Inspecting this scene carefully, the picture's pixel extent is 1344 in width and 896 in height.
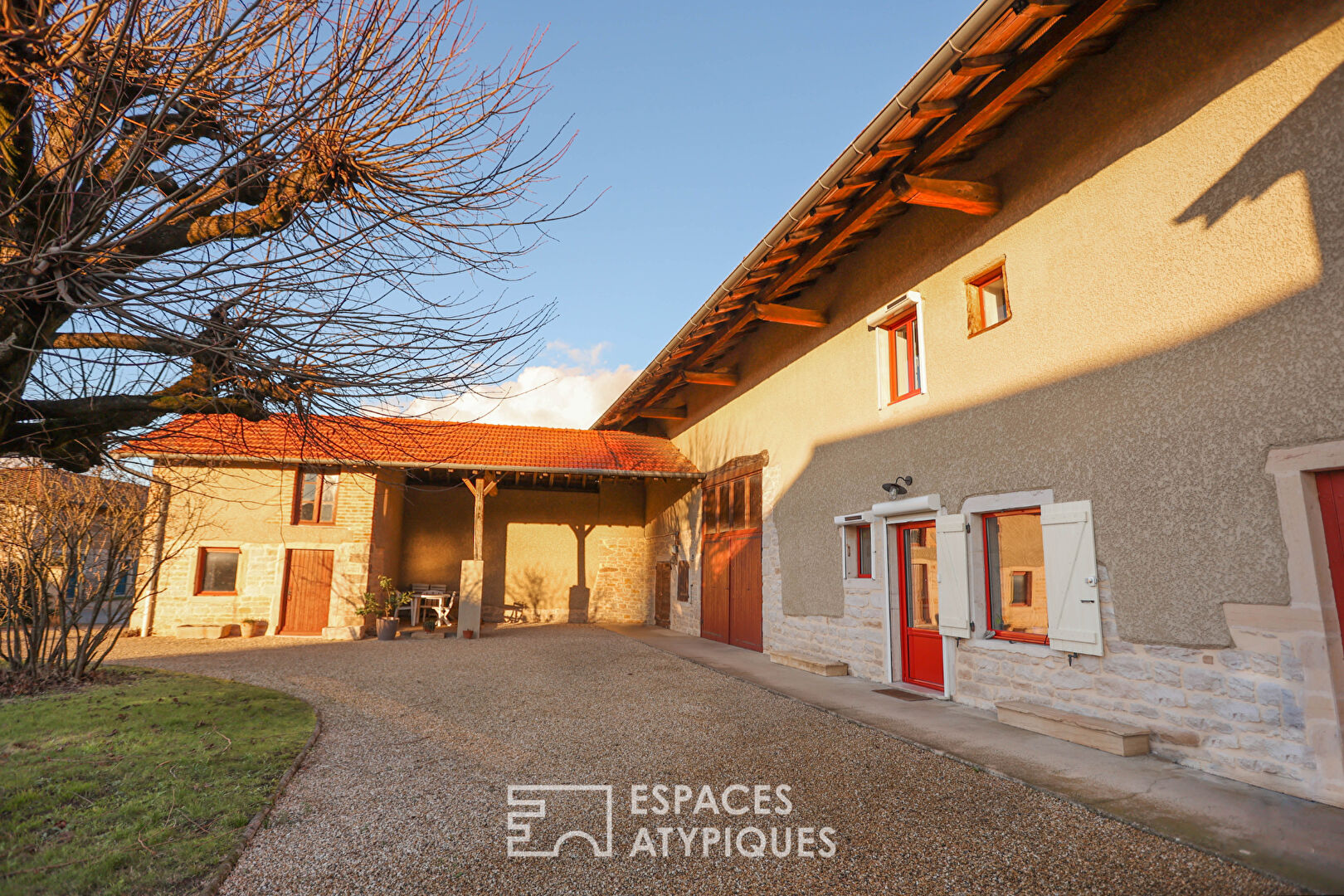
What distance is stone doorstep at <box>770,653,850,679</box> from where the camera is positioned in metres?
7.88

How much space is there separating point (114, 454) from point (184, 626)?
9437 millimetres

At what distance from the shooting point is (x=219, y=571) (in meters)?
12.2

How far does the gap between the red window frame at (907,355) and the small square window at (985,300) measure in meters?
0.65

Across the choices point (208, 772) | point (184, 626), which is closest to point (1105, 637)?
point (208, 772)

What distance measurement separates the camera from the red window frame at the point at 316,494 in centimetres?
1240

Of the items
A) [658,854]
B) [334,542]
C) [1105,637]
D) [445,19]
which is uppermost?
[445,19]

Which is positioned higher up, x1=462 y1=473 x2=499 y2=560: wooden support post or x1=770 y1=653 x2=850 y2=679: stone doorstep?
x1=462 y1=473 x2=499 y2=560: wooden support post

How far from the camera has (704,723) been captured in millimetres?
5695

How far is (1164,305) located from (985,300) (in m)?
1.89

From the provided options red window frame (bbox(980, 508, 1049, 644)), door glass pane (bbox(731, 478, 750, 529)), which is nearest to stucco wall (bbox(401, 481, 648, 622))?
door glass pane (bbox(731, 478, 750, 529))

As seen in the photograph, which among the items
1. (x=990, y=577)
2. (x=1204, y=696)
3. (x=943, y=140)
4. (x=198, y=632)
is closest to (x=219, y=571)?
(x=198, y=632)

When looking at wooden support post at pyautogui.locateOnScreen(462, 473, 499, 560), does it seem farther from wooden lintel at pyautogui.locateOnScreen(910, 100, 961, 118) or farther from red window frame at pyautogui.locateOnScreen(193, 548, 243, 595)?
wooden lintel at pyautogui.locateOnScreen(910, 100, 961, 118)

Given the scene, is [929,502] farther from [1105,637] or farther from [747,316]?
[747,316]

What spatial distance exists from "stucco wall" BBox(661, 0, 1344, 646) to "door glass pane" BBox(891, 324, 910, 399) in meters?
0.53
